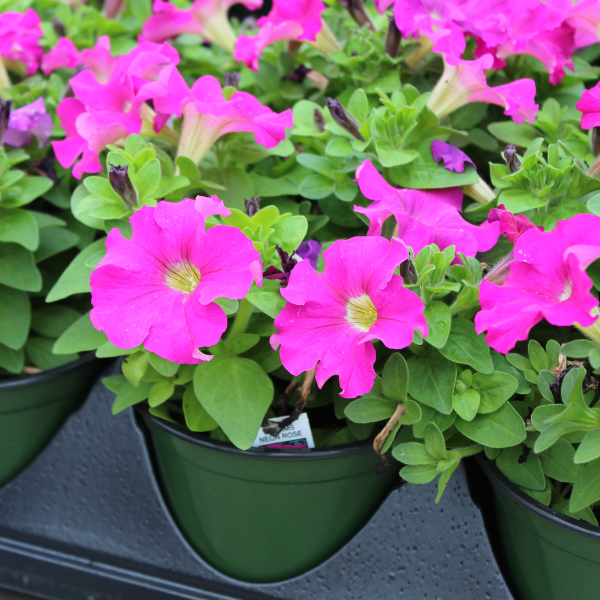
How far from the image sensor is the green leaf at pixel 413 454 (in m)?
0.61

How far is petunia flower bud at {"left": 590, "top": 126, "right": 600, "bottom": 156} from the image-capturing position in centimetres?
70

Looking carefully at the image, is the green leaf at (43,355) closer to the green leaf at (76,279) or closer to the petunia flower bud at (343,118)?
the green leaf at (76,279)

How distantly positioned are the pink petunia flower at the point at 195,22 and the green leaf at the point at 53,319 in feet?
1.57

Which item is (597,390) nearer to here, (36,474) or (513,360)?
(513,360)

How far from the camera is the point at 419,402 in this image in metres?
0.64

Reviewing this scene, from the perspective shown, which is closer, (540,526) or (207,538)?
(540,526)

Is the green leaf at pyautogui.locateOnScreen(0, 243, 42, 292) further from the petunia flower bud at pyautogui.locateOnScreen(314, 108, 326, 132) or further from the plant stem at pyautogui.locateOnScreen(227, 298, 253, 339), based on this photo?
the petunia flower bud at pyautogui.locateOnScreen(314, 108, 326, 132)

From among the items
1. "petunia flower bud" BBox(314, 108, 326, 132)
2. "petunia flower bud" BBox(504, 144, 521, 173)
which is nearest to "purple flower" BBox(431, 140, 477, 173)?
"petunia flower bud" BBox(504, 144, 521, 173)

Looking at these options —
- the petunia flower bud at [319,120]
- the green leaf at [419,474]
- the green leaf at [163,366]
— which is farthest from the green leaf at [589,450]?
the petunia flower bud at [319,120]

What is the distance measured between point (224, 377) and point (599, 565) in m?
0.40

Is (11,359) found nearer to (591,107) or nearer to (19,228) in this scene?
(19,228)

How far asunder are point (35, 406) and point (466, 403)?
599 mm

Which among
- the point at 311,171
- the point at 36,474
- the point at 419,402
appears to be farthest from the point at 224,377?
the point at 36,474

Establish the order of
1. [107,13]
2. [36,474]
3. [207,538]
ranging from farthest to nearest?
[107,13] → [36,474] → [207,538]
